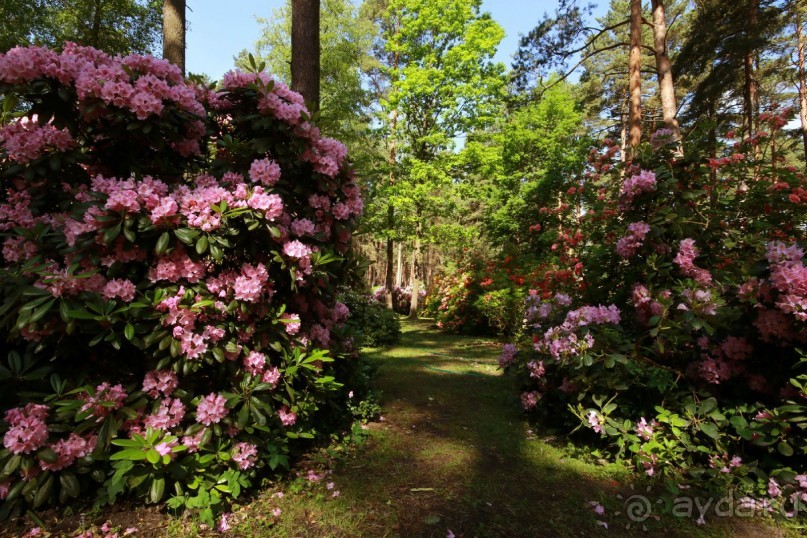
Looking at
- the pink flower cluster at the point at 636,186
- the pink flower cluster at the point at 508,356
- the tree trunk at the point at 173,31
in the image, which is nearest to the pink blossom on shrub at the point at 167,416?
the pink flower cluster at the point at 508,356

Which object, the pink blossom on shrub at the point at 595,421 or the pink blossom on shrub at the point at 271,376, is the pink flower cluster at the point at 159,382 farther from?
the pink blossom on shrub at the point at 595,421

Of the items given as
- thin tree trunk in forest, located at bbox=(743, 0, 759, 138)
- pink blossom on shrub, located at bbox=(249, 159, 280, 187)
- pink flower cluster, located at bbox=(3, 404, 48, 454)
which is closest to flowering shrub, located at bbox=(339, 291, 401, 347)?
→ pink blossom on shrub, located at bbox=(249, 159, 280, 187)

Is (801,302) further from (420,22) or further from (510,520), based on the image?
(420,22)

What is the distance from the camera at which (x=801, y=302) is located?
2.29 meters

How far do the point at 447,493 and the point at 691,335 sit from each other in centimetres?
216

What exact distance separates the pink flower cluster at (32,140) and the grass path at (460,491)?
7.87 ft

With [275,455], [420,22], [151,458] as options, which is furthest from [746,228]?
[420,22]

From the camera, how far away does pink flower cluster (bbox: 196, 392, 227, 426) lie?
2.27 metres

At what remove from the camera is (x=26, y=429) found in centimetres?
200

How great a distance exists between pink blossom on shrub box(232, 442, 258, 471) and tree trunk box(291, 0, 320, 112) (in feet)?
10.7

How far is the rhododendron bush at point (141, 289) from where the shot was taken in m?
2.10

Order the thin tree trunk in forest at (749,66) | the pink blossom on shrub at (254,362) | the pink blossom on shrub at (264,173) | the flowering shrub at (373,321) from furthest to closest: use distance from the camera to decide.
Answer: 1. the thin tree trunk in forest at (749,66)
2. the flowering shrub at (373,321)
3. the pink blossom on shrub at (264,173)
4. the pink blossom on shrub at (254,362)

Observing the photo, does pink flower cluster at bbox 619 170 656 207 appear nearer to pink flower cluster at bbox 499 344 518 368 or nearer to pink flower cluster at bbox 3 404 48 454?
pink flower cluster at bbox 499 344 518 368

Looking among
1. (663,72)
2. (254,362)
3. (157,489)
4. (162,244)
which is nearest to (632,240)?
(254,362)
